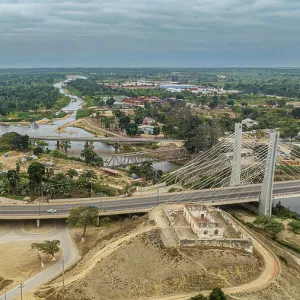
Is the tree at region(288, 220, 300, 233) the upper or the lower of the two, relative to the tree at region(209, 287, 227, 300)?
lower

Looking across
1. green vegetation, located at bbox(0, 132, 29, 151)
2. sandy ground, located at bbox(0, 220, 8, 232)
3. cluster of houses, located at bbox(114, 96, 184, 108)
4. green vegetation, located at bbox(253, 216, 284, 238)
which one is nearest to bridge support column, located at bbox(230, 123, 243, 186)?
green vegetation, located at bbox(253, 216, 284, 238)

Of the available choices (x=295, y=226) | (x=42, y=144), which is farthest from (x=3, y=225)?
(x=42, y=144)

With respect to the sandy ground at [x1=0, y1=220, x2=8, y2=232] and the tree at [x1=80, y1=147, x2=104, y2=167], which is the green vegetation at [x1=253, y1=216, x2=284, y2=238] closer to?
the sandy ground at [x1=0, y1=220, x2=8, y2=232]

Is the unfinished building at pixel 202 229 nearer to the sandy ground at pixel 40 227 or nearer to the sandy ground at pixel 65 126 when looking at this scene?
the sandy ground at pixel 40 227

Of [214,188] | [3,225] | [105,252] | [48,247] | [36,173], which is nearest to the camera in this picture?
[105,252]

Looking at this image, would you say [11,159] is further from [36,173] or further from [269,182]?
[269,182]

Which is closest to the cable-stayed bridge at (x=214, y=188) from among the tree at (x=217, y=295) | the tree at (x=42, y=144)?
the tree at (x=217, y=295)

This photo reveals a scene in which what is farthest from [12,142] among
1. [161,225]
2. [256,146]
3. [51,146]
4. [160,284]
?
[160,284]
